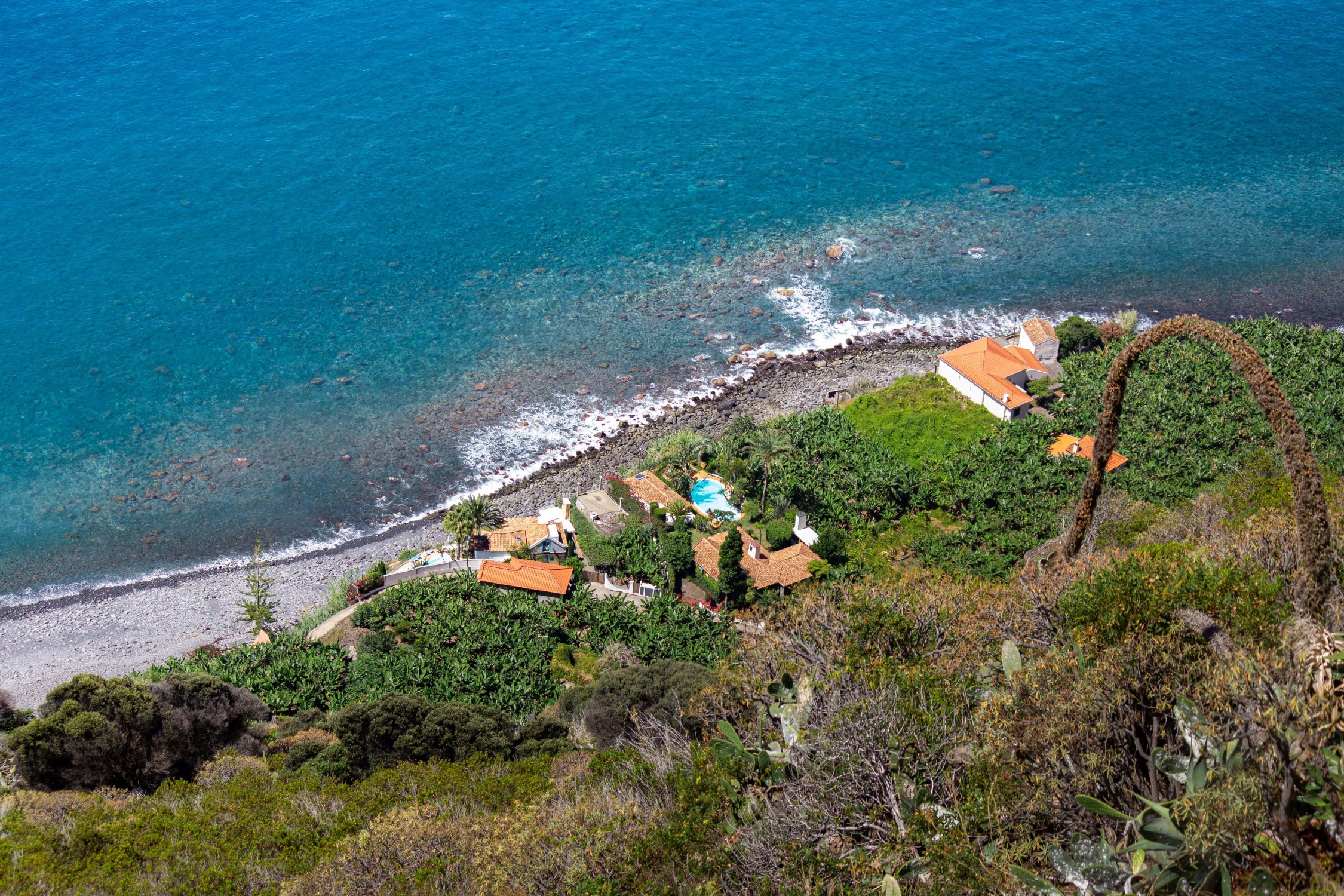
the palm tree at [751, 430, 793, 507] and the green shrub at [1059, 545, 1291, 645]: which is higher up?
the green shrub at [1059, 545, 1291, 645]

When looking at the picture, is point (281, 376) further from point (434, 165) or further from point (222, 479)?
point (434, 165)

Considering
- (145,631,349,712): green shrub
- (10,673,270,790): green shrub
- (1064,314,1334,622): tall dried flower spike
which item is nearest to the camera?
(1064,314,1334,622): tall dried flower spike

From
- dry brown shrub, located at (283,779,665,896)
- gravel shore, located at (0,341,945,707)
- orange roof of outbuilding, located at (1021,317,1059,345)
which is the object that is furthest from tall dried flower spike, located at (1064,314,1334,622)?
orange roof of outbuilding, located at (1021,317,1059,345)

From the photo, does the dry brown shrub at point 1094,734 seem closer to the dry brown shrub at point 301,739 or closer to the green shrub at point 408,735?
Result: the green shrub at point 408,735

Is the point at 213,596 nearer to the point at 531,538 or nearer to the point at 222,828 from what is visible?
the point at 531,538

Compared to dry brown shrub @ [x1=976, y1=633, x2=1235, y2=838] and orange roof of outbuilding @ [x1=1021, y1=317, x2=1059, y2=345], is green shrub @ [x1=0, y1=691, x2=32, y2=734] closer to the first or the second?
dry brown shrub @ [x1=976, y1=633, x2=1235, y2=838]

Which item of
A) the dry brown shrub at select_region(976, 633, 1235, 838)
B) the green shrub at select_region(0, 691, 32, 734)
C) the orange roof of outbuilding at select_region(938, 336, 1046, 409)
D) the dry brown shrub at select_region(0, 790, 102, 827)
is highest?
the dry brown shrub at select_region(976, 633, 1235, 838)
